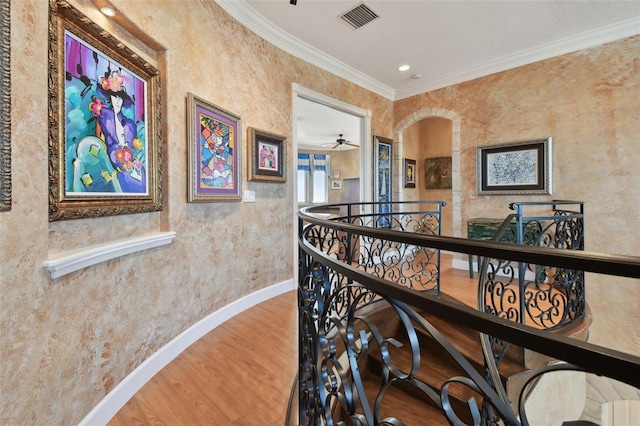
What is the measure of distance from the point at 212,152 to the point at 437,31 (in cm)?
298

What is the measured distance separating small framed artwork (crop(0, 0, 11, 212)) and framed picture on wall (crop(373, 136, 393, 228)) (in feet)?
14.1

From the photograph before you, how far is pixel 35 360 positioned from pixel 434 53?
482 centimetres

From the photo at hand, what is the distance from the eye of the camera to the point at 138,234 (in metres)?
1.92

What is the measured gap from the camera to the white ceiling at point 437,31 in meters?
2.95

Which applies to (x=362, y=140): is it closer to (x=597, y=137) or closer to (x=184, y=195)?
(x=597, y=137)

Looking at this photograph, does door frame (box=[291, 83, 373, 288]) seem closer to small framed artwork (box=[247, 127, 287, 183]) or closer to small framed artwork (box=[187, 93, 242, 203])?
small framed artwork (box=[247, 127, 287, 183])

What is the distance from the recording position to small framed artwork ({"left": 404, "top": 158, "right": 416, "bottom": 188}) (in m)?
5.89

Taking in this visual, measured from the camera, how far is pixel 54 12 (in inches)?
51.5

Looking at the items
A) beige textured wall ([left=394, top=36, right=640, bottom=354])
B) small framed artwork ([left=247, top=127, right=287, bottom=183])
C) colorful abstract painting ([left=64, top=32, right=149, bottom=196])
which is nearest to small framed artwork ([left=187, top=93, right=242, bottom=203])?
small framed artwork ([left=247, top=127, right=287, bottom=183])

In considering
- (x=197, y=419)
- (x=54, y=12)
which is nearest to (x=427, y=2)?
(x=54, y=12)

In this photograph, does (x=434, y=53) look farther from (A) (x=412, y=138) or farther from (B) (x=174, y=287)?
(B) (x=174, y=287)

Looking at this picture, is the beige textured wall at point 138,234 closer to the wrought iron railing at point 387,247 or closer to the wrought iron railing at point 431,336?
the wrought iron railing at point 387,247

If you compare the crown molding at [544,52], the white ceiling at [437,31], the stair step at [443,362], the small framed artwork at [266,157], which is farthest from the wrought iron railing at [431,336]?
the crown molding at [544,52]

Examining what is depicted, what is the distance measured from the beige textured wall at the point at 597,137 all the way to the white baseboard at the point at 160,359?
3.93 m
